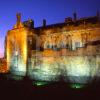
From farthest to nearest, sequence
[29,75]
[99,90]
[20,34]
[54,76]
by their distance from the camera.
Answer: [20,34] < [29,75] < [54,76] < [99,90]

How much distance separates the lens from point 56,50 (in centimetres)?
3869

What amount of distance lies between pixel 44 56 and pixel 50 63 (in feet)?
6.19

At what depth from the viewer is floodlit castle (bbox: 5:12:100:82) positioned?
112 feet

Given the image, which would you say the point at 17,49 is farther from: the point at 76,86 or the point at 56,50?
the point at 76,86

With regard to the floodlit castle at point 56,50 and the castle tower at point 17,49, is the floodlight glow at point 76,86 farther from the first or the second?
the castle tower at point 17,49

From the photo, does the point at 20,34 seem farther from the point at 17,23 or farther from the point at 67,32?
the point at 67,32

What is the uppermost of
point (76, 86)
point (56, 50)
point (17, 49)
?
point (17, 49)

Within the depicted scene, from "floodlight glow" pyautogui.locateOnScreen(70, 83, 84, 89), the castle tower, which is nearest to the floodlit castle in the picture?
the castle tower

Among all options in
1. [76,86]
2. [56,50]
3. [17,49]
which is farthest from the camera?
[17,49]

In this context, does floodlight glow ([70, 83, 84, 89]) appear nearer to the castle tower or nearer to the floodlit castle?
the floodlit castle

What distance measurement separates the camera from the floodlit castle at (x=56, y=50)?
34250 millimetres

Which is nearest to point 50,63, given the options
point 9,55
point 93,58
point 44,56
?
point 44,56

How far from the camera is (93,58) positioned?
A: 3309 centimetres

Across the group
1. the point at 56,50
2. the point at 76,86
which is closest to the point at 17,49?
the point at 56,50
